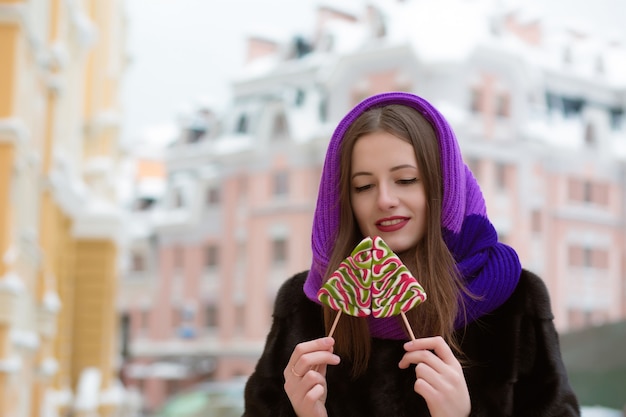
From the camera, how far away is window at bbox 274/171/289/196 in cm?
2933

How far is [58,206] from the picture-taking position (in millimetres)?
11797

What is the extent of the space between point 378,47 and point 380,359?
25.9m

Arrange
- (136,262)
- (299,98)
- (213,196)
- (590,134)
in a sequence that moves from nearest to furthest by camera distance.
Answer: (590,134)
(299,98)
(213,196)
(136,262)

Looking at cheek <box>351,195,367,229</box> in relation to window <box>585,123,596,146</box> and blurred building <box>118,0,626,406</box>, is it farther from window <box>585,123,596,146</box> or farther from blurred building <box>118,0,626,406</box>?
window <box>585,123,596,146</box>

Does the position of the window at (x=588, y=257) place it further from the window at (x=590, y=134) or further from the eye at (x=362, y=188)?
the eye at (x=362, y=188)

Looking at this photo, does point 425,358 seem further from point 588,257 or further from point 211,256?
point 211,256

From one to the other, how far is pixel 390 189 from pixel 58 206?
33.7 feet

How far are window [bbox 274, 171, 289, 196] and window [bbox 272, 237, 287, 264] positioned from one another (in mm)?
1342

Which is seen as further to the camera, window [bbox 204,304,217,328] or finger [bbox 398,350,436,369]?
window [bbox 204,304,217,328]

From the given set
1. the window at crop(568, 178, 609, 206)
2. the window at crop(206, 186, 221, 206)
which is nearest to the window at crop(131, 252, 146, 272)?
the window at crop(206, 186, 221, 206)

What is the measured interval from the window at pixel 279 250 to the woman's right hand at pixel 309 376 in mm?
26944

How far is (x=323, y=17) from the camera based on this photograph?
105ft

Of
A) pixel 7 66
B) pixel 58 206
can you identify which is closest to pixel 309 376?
pixel 7 66

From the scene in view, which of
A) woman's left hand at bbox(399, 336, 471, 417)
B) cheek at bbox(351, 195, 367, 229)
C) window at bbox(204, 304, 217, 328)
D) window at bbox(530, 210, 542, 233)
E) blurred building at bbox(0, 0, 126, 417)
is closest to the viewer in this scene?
woman's left hand at bbox(399, 336, 471, 417)
